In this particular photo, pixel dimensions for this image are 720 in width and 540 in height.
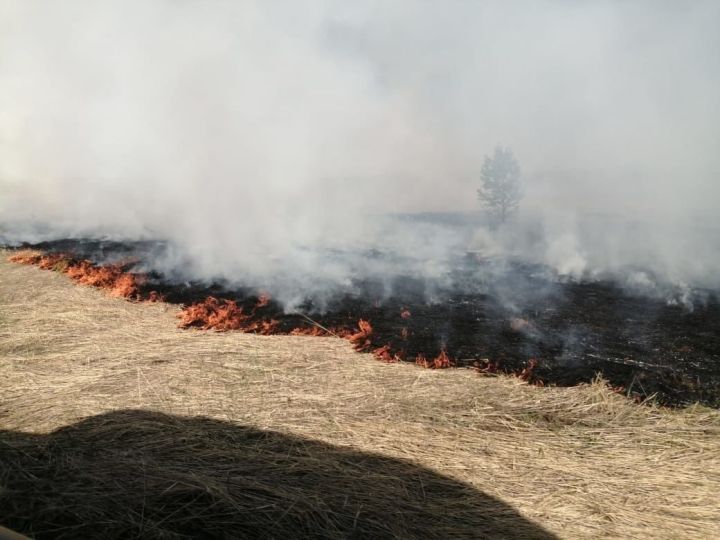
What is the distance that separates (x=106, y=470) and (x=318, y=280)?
6459mm

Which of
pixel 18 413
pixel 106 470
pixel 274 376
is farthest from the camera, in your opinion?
pixel 274 376

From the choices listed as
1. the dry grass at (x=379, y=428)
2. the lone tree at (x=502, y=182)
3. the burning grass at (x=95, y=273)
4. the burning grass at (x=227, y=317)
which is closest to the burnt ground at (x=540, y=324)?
the burning grass at (x=227, y=317)

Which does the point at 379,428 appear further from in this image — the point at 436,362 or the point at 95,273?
the point at 95,273

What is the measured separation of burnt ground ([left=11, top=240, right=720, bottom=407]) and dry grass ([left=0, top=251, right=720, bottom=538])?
581 mm

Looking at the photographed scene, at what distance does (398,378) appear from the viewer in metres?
5.50

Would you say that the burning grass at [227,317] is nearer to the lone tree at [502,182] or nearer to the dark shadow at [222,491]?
the dark shadow at [222,491]

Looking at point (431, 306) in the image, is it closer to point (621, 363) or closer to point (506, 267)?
point (621, 363)

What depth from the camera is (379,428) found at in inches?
173

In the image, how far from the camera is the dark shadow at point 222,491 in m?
3.09

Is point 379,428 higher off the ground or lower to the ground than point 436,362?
lower

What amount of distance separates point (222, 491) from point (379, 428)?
5.58 ft

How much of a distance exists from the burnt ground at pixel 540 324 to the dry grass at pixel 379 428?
0.58m

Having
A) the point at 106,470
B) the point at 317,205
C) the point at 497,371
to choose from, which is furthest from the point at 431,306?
the point at 317,205

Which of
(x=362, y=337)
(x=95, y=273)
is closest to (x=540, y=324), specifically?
(x=362, y=337)
